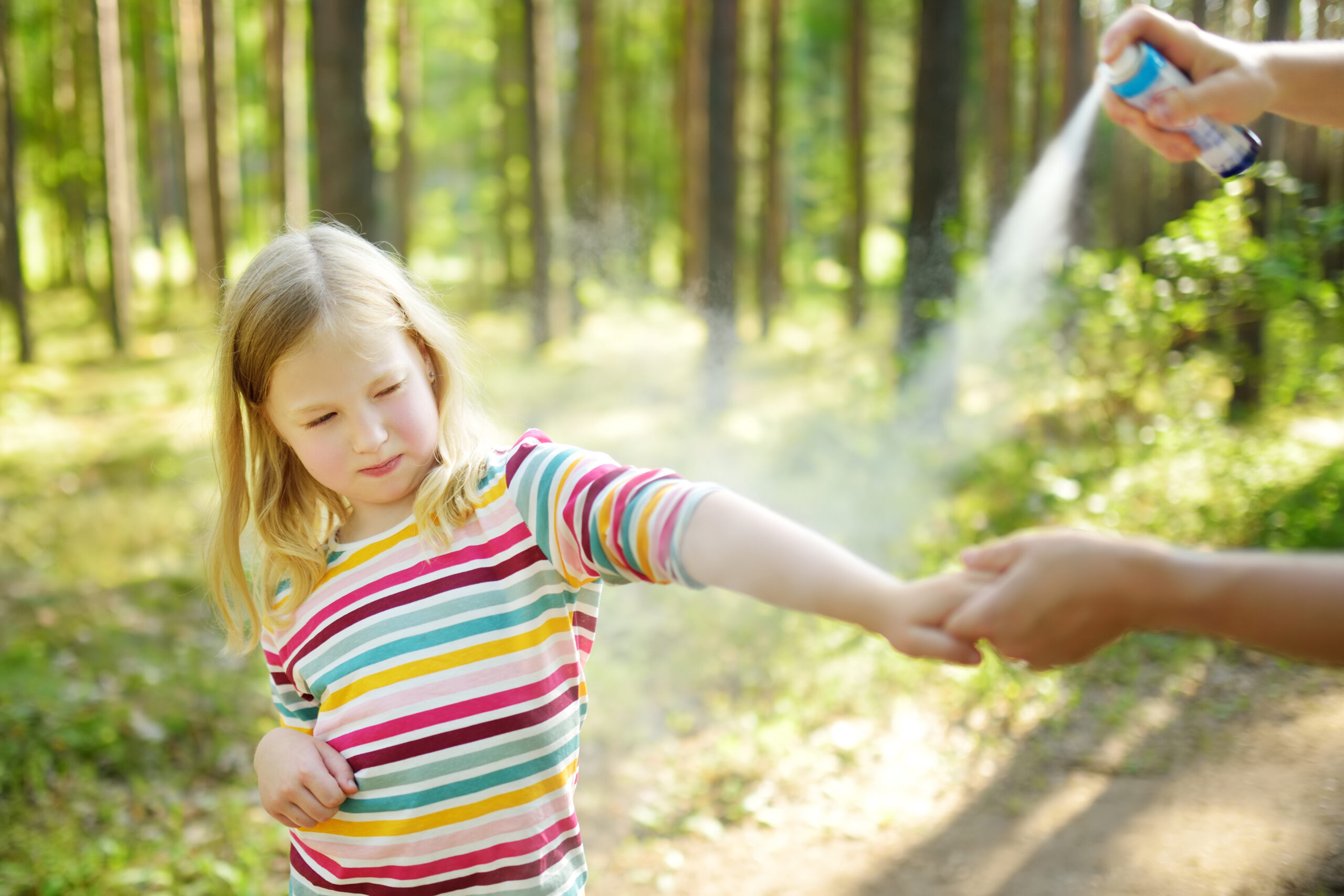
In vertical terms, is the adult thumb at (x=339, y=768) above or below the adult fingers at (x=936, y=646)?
below

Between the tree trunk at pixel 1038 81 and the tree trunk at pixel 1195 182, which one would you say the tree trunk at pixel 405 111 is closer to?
the tree trunk at pixel 1038 81

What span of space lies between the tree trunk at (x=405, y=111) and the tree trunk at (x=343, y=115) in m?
9.06

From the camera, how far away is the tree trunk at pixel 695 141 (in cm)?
1450

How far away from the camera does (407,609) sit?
1404 mm

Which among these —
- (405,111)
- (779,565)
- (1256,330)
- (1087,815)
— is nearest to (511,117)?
(405,111)

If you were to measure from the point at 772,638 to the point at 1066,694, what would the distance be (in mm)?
1455

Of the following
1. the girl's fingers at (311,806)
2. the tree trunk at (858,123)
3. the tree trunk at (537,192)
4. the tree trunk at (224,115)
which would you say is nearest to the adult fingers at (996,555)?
the girl's fingers at (311,806)

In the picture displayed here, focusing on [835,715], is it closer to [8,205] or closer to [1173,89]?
[1173,89]

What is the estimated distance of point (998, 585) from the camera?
1018 millimetres

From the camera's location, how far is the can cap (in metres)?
1.68

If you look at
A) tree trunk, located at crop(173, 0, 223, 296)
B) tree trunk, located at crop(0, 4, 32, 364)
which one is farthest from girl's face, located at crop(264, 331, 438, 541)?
tree trunk, located at crop(173, 0, 223, 296)

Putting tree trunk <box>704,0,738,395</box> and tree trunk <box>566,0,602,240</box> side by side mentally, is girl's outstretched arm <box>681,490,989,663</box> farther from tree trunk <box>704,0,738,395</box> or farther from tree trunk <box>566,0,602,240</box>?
tree trunk <box>566,0,602,240</box>

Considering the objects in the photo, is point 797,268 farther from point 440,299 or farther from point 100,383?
point 440,299

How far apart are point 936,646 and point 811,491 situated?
6075 mm
